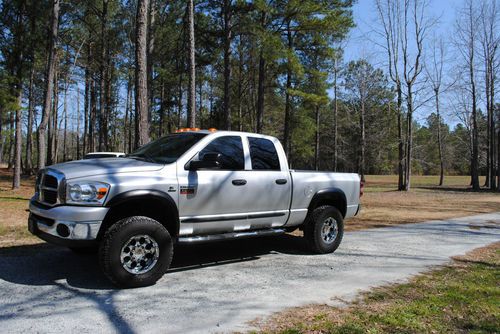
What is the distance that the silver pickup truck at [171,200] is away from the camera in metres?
4.85

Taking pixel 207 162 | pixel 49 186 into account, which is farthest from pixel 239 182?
pixel 49 186

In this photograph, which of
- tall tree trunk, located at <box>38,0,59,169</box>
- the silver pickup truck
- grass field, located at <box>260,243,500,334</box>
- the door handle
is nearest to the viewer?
grass field, located at <box>260,243,500,334</box>

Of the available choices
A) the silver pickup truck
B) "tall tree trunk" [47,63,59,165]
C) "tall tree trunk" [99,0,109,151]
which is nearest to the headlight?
the silver pickup truck

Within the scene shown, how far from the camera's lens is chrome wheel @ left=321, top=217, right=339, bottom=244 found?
7.42 metres

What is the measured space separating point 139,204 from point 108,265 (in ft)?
2.92

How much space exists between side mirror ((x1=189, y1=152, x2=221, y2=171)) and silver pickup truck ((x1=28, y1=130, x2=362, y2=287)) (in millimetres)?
13

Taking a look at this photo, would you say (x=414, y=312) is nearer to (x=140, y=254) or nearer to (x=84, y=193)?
(x=140, y=254)

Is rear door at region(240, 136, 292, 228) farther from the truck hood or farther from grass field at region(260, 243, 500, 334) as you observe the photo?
grass field at region(260, 243, 500, 334)

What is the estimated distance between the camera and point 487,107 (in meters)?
35.5

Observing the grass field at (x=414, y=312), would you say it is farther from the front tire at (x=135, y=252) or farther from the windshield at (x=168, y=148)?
the windshield at (x=168, y=148)

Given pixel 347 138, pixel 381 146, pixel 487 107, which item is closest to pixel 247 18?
pixel 487 107

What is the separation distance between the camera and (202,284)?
5.38 m

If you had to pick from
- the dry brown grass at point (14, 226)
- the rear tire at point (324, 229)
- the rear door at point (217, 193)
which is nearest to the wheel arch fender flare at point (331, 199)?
the rear tire at point (324, 229)

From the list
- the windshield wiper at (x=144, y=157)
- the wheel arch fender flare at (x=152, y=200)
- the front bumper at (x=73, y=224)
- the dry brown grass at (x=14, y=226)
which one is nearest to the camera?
the front bumper at (x=73, y=224)
